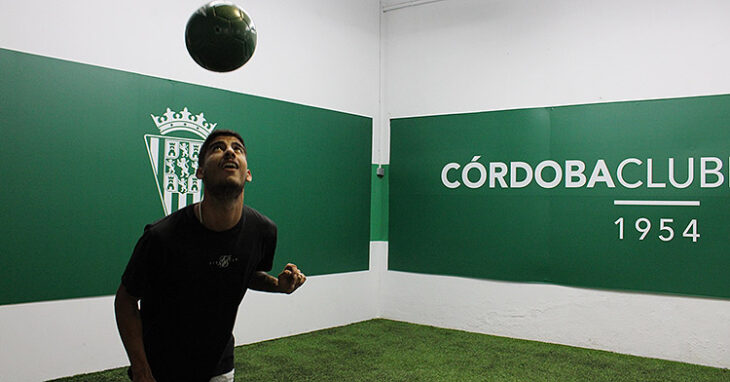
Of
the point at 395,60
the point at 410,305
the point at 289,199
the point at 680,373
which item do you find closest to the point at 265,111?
the point at 289,199

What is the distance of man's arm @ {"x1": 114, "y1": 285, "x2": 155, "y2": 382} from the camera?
6.47ft

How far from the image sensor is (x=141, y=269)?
2.05 meters

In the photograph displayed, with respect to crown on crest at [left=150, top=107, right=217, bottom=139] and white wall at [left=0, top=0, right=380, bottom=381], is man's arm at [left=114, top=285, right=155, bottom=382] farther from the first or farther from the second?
crown on crest at [left=150, top=107, right=217, bottom=139]

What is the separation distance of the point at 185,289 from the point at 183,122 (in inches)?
87.4

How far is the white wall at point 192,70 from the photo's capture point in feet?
11.3

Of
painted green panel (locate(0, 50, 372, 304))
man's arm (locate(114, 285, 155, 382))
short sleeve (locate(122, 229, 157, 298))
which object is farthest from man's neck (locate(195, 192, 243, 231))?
painted green panel (locate(0, 50, 372, 304))

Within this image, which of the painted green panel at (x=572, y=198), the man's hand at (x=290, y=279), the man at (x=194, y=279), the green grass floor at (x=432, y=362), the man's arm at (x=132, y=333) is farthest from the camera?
the painted green panel at (x=572, y=198)

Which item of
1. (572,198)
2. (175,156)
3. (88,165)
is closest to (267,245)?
(88,165)

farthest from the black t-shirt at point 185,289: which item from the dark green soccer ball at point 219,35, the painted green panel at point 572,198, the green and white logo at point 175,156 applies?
the painted green panel at point 572,198

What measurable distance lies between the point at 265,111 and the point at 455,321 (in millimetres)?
2264

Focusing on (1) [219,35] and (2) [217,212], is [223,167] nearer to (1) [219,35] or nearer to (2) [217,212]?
(2) [217,212]

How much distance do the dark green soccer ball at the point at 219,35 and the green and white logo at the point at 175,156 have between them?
1333 millimetres

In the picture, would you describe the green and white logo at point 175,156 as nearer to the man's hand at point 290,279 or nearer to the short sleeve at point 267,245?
the short sleeve at point 267,245

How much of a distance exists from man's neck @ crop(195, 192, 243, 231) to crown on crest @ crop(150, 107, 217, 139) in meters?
2.00
